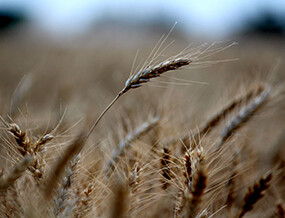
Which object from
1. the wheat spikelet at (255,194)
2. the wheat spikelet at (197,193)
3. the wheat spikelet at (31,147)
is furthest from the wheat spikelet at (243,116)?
the wheat spikelet at (31,147)

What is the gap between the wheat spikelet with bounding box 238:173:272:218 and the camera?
0.83 meters

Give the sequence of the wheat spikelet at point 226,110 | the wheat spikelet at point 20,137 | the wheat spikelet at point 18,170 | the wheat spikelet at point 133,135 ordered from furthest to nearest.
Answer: the wheat spikelet at point 226,110 → the wheat spikelet at point 133,135 → the wheat spikelet at point 20,137 → the wheat spikelet at point 18,170

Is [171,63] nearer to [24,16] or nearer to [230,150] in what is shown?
[230,150]

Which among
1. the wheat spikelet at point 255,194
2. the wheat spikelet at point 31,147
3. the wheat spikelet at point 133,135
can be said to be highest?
the wheat spikelet at point 31,147

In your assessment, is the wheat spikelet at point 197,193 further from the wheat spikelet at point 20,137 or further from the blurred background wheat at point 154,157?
the wheat spikelet at point 20,137

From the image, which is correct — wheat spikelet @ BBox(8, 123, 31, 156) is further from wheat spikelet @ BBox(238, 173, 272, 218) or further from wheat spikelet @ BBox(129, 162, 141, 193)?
wheat spikelet @ BBox(238, 173, 272, 218)

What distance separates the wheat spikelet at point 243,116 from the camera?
45.7 inches

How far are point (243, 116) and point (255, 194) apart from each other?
1.55 ft

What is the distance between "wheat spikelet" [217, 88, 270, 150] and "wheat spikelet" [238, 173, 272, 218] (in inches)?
11.4

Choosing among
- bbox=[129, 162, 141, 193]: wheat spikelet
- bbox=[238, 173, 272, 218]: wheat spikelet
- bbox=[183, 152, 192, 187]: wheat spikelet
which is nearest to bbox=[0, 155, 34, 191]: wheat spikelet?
bbox=[129, 162, 141, 193]: wheat spikelet

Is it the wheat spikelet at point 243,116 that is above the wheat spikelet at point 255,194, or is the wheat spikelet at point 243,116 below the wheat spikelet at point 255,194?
above

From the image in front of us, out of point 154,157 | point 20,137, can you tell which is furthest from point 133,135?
point 20,137

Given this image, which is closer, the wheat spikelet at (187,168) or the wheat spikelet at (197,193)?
the wheat spikelet at (197,193)

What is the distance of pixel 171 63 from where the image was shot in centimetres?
77
